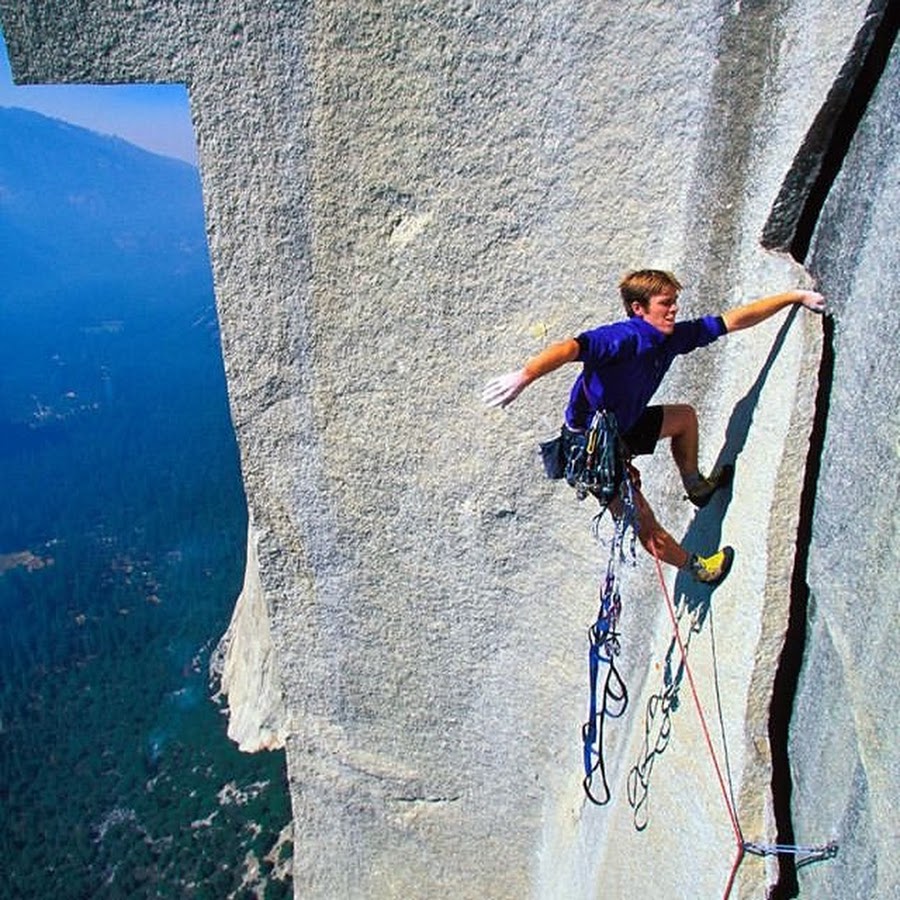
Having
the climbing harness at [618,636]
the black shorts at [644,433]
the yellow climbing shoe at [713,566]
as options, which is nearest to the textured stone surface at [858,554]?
the climbing harness at [618,636]

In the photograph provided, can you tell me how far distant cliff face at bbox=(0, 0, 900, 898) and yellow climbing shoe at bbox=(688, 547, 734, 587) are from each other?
0.11 meters

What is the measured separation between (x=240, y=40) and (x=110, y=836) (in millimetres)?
22164

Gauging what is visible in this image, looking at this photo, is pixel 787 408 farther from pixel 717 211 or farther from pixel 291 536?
pixel 291 536

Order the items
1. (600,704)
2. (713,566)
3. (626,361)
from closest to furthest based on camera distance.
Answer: (626,361), (713,566), (600,704)

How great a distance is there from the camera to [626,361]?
3223 millimetres

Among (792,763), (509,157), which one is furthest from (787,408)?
(509,157)

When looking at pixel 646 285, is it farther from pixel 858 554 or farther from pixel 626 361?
pixel 858 554

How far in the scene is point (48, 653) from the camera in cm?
4072

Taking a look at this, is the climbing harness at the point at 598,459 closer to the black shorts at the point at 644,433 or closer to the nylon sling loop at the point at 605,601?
the nylon sling loop at the point at 605,601

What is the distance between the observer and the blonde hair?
3.21 meters

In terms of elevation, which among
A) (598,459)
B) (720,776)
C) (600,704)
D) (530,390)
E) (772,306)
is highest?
(772,306)

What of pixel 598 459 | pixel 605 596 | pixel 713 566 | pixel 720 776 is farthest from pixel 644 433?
pixel 720 776

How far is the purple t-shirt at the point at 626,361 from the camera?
3.15 meters

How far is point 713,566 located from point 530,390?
49.3 inches
